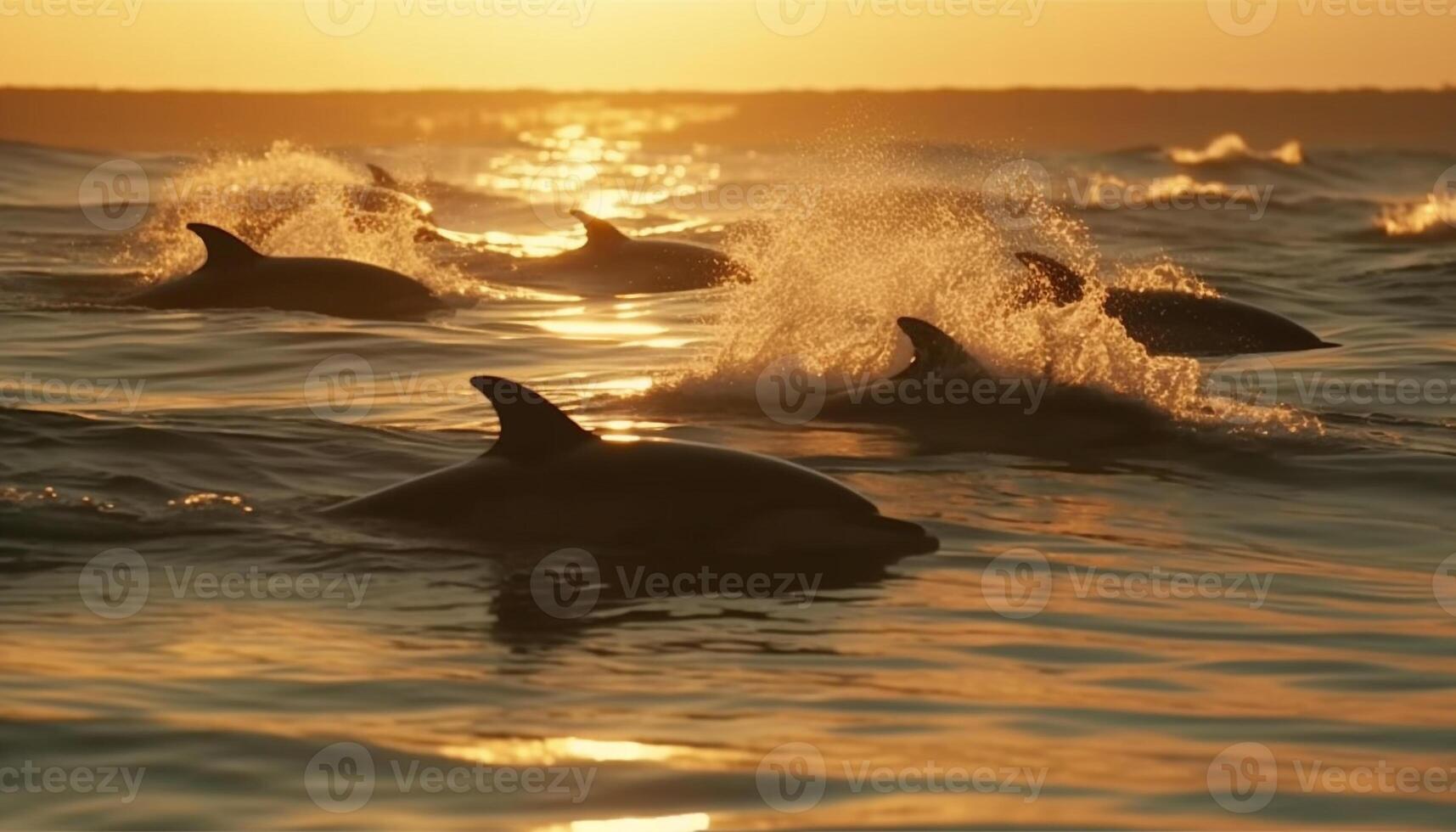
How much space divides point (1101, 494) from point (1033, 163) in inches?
3302

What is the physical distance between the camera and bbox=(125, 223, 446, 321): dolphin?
22.8 metres

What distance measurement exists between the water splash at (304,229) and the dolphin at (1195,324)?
29.5 feet

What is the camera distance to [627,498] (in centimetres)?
1077

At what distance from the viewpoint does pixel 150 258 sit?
32.7m

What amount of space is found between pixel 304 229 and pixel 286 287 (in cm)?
802

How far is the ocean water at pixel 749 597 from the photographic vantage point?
7605 millimetres

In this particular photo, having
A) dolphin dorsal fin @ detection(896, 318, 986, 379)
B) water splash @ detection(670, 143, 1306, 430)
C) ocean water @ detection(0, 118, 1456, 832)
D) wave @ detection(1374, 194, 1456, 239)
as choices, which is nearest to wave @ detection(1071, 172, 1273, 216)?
wave @ detection(1374, 194, 1456, 239)

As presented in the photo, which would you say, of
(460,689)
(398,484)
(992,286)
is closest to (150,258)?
(992,286)

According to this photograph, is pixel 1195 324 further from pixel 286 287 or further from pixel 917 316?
pixel 286 287

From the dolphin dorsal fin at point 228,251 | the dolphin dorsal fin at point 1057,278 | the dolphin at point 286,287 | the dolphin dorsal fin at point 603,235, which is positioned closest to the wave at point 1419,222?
the dolphin dorsal fin at point 603,235

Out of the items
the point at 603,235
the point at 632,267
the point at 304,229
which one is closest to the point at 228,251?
the point at 632,267

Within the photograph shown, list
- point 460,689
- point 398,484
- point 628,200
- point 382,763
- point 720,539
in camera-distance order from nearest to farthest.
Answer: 1. point 382,763
2. point 460,689
3. point 720,539
4. point 398,484
5. point 628,200

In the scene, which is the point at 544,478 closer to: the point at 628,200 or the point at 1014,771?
the point at 1014,771

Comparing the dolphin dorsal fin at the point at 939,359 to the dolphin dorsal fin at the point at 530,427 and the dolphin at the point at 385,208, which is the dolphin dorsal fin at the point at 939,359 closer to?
the dolphin dorsal fin at the point at 530,427
